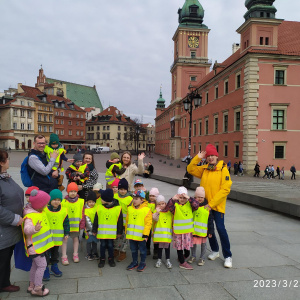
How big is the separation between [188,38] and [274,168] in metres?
38.7

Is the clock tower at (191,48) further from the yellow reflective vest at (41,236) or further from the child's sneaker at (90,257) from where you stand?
the yellow reflective vest at (41,236)

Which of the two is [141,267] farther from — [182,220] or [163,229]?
[182,220]

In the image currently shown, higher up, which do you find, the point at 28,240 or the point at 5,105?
the point at 5,105

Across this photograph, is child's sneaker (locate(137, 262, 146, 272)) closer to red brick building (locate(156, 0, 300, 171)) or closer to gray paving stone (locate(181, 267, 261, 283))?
gray paving stone (locate(181, 267, 261, 283))

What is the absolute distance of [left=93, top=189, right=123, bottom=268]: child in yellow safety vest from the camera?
15.9ft

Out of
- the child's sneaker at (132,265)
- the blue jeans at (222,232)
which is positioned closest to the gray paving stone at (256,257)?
the blue jeans at (222,232)

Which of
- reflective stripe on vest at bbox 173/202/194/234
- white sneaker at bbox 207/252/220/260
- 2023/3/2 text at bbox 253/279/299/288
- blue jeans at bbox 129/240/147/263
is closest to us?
2023/3/2 text at bbox 253/279/299/288

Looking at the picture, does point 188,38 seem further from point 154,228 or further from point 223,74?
point 154,228

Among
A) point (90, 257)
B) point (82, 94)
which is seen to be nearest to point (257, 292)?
point (90, 257)

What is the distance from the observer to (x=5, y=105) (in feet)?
218

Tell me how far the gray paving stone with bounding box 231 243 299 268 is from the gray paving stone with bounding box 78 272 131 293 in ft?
6.64

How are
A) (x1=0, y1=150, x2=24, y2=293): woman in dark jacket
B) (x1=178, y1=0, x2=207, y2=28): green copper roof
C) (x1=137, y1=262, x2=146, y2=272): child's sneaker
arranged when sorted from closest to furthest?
(x1=0, y1=150, x2=24, y2=293): woman in dark jacket → (x1=137, y1=262, x2=146, y2=272): child's sneaker → (x1=178, y1=0, x2=207, y2=28): green copper roof

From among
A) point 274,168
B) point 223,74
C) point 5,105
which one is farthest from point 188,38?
point 5,105

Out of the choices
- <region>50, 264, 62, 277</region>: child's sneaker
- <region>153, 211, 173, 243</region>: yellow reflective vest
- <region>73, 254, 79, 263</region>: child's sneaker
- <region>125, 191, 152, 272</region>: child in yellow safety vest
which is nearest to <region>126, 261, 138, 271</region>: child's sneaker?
<region>125, 191, 152, 272</region>: child in yellow safety vest
